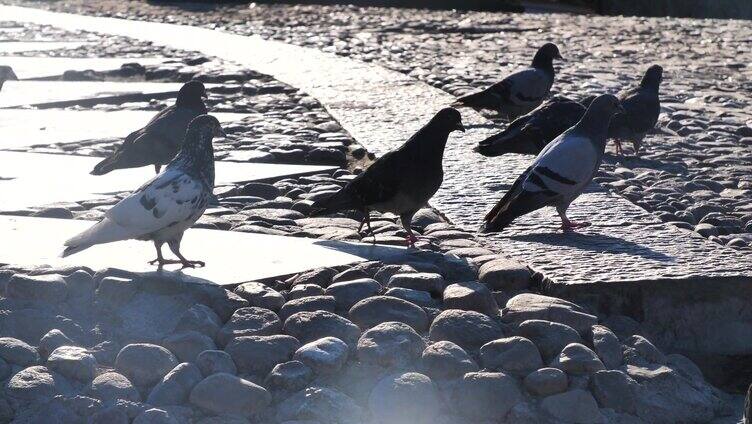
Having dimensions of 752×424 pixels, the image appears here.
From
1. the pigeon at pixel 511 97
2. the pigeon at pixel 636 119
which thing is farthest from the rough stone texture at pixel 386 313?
the pigeon at pixel 511 97

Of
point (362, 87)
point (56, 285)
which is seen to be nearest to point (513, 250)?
point (56, 285)

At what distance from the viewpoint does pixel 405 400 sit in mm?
3699

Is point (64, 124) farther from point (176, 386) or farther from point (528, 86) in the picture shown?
point (176, 386)

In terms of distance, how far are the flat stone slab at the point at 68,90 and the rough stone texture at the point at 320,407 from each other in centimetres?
648

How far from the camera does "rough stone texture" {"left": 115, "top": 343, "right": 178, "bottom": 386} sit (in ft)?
12.5

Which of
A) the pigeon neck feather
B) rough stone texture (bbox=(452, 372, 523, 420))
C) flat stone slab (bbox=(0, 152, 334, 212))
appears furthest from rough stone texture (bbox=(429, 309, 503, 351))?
flat stone slab (bbox=(0, 152, 334, 212))

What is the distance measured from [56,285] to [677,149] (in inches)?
200

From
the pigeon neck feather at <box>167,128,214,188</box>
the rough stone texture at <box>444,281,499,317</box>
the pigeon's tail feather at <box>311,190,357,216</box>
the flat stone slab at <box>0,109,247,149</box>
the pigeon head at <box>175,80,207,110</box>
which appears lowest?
the flat stone slab at <box>0,109,247,149</box>

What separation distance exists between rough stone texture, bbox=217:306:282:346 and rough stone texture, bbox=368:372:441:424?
53cm

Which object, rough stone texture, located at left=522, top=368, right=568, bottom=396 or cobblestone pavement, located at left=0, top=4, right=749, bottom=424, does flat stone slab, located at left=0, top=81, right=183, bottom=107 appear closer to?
cobblestone pavement, located at left=0, top=4, right=749, bottom=424

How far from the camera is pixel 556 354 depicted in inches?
159

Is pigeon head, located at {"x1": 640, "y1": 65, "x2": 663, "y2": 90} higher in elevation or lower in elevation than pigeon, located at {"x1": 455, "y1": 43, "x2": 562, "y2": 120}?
higher

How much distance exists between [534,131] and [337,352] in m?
3.50

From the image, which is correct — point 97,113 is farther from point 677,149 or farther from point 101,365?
point 101,365
